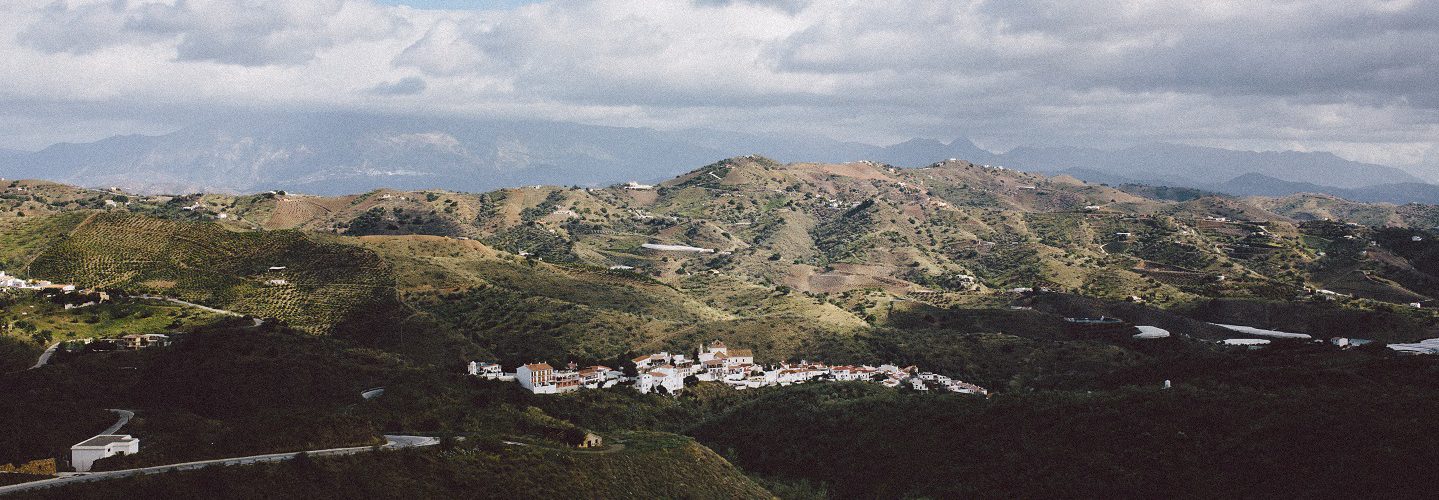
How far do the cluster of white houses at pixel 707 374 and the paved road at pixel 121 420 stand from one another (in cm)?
2823

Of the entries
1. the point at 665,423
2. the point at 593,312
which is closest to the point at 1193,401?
the point at 665,423

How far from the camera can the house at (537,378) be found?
7750 centimetres

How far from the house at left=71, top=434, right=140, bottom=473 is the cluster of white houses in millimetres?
36658

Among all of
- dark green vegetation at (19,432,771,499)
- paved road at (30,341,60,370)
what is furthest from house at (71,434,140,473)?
paved road at (30,341,60,370)

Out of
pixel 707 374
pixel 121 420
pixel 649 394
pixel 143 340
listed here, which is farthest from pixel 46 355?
pixel 707 374

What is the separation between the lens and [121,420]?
51.3 m

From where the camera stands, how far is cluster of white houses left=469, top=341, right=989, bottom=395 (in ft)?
261

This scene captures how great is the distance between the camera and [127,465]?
38500mm

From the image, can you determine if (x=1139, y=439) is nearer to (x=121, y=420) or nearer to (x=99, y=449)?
(x=99, y=449)

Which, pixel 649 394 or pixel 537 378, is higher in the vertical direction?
pixel 537 378

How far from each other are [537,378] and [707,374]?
19433 mm

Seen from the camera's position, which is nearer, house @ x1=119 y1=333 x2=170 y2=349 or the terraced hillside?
house @ x1=119 y1=333 x2=170 y2=349

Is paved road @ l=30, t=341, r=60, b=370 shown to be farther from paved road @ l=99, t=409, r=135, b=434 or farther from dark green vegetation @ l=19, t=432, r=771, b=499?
dark green vegetation @ l=19, t=432, r=771, b=499

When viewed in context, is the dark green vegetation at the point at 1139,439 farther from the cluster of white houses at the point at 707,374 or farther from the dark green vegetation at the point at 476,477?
the cluster of white houses at the point at 707,374
